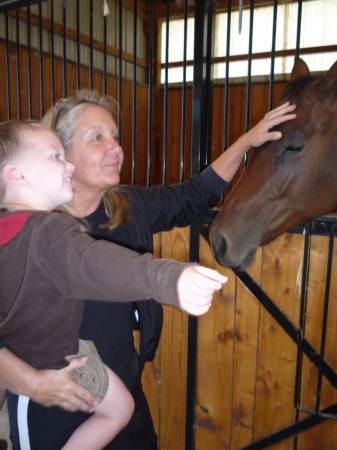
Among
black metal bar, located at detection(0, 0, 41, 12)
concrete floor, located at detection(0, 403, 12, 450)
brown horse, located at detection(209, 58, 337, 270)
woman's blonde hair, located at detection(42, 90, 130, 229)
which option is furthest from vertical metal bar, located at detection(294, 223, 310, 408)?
black metal bar, located at detection(0, 0, 41, 12)

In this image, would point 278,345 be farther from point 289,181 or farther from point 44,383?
point 44,383

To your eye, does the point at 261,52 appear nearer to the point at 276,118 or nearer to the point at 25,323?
the point at 276,118

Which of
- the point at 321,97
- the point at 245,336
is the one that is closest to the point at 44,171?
the point at 321,97

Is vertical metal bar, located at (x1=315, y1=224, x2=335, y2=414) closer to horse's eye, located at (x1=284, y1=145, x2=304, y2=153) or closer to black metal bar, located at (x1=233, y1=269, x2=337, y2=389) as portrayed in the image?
black metal bar, located at (x1=233, y1=269, x2=337, y2=389)

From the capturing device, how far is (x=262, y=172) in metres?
Result: 1.43

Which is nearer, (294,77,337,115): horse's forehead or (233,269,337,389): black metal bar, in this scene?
(294,77,337,115): horse's forehead

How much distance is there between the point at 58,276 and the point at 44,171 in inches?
11.9

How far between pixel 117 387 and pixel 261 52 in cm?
738

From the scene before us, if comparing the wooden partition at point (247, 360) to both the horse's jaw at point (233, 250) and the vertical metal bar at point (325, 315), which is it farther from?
the horse's jaw at point (233, 250)

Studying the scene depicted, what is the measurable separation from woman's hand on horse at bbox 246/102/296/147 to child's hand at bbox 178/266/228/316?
2.91ft

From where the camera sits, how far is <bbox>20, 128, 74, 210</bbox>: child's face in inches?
37.6

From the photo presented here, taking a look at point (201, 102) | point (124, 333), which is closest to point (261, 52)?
point (201, 102)

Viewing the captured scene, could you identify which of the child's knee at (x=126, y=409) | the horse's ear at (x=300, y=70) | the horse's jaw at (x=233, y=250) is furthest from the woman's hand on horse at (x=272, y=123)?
the child's knee at (x=126, y=409)

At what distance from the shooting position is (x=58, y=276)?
2.56 ft
